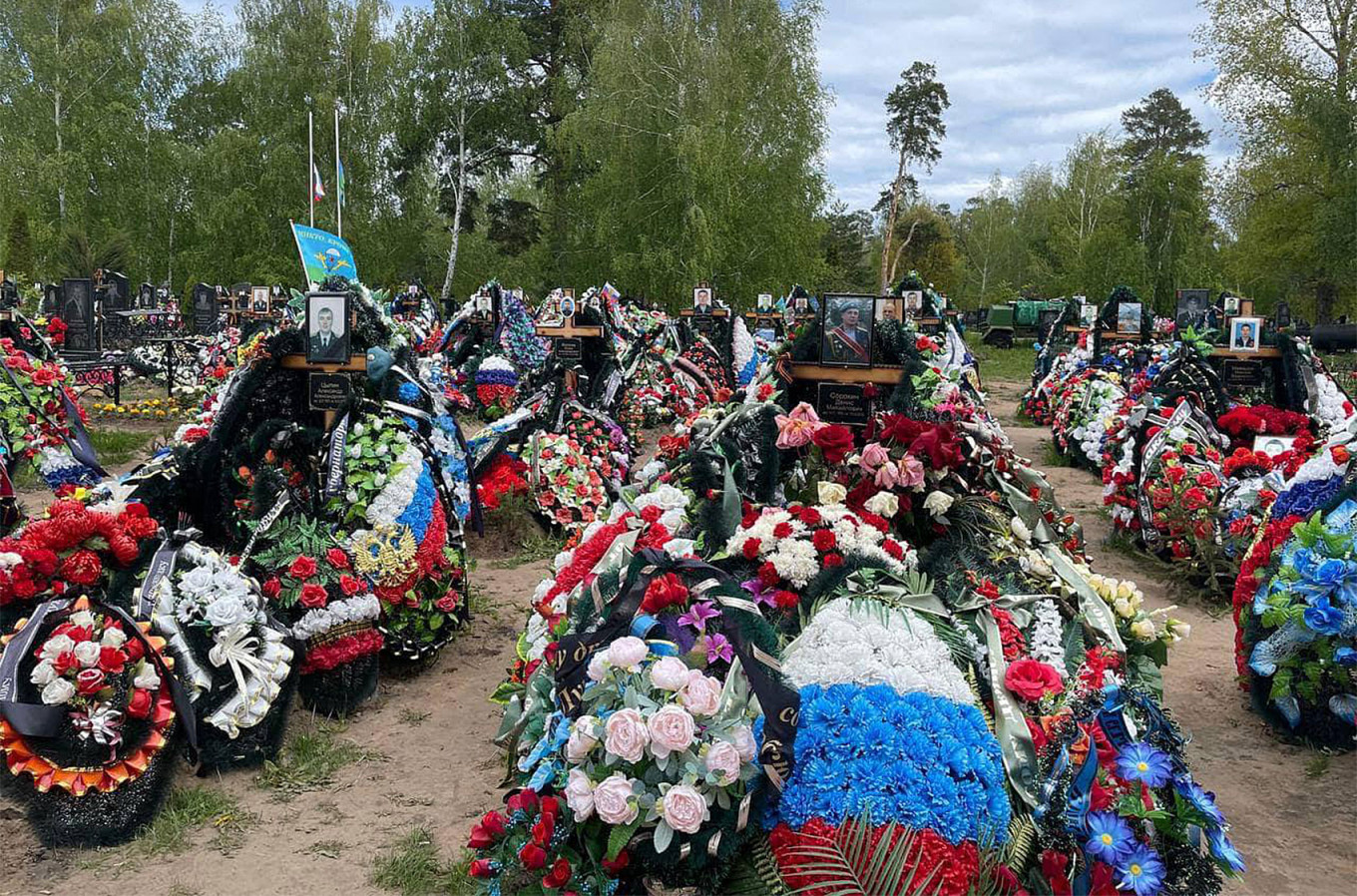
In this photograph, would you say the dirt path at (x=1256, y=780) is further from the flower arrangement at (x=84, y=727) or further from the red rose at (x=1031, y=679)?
the flower arrangement at (x=84, y=727)

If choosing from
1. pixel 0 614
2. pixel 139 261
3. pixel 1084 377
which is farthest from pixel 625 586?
pixel 139 261

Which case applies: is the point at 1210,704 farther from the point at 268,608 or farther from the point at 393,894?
the point at 268,608

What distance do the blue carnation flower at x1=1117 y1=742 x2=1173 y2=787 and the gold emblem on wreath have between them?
341 cm

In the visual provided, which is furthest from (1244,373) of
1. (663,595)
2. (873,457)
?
(663,595)

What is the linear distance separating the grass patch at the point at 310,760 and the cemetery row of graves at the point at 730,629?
0.10 m

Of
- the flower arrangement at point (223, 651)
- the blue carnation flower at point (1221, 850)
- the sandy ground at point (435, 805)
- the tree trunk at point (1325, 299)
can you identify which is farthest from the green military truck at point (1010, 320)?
the blue carnation flower at point (1221, 850)

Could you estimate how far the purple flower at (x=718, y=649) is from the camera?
3029 mm

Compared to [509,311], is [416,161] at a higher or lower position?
higher

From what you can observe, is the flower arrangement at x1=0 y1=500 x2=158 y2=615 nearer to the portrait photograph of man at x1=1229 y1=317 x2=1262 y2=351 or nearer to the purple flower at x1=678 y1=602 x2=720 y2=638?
the purple flower at x1=678 y1=602 x2=720 y2=638

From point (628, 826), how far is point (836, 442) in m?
1.74

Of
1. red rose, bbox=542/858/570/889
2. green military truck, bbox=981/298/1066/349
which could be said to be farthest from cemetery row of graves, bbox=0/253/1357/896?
green military truck, bbox=981/298/1066/349

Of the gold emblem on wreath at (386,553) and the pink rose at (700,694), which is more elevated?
the pink rose at (700,694)

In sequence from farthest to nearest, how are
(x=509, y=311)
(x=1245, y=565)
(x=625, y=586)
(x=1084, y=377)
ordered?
(x=509, y=311)
(x=1084, y=377)
(x=1245, y=565)
(x=625, y=586)

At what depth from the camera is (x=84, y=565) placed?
4.04m
